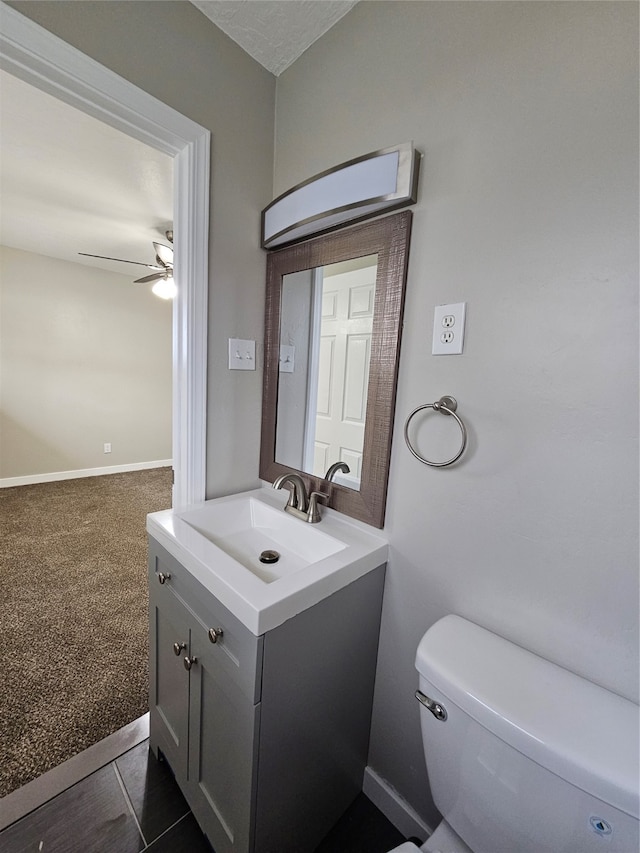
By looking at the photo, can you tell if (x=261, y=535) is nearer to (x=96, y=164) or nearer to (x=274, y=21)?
(x=274, y=21)

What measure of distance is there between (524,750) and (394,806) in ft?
2.54

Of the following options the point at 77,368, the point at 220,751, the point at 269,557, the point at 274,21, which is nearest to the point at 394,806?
the point at 220,751

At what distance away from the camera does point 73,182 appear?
2123 mm

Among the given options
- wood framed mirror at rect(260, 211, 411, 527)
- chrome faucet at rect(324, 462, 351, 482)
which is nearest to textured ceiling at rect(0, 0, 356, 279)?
wood framed mirror at rect(260, 211, 411, 527)

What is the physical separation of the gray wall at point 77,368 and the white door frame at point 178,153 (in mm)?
3441

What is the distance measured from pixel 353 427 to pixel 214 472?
0.57m

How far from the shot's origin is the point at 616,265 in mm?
646

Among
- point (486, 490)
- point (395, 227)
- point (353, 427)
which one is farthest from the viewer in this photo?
point (353, 427)

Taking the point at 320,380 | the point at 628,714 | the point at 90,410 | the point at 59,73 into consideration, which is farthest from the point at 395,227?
the point at 90,410

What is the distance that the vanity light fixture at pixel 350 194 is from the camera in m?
0.89

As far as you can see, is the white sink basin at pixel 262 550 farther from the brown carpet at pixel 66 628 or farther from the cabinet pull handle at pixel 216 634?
the brown carpet at pixel 66 628

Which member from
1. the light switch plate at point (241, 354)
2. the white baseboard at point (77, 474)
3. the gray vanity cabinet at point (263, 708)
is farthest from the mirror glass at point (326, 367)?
the white baseboard at point (77, 474)

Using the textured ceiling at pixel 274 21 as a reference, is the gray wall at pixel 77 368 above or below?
below

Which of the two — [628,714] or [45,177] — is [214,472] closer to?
[628,714]
